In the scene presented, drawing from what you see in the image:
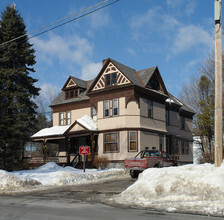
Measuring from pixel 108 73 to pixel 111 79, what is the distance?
0.75 meters

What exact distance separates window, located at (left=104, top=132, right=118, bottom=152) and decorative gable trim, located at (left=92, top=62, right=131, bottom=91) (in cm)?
505

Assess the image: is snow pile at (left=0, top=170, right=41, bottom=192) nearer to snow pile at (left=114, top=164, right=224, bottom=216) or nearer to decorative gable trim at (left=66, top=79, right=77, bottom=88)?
snow pile at (left=114, top=164, right=224, bottom=216)

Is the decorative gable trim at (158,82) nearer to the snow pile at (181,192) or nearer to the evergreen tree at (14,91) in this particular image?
the evergreen tree at (14,91)

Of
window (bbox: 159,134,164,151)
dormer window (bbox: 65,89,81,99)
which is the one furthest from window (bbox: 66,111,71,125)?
window (bbox: 159,134,164,151)

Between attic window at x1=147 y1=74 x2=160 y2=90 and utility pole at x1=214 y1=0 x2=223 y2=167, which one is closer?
utility pole at x1=214 y1=0 x2=223 y2=167

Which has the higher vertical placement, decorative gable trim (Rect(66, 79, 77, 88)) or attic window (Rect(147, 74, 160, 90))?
decorative gable trim (Rect(66, 79, 77, 88))

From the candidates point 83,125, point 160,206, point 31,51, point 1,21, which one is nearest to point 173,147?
point 83,125

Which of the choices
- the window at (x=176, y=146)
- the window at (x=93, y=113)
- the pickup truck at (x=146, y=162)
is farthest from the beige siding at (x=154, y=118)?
the pickup truck at (x=146, y=162)

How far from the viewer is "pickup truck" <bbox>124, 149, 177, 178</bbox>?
1909cm

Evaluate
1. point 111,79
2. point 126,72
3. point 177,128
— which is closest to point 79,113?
point 111,79

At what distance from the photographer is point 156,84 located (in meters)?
32.6

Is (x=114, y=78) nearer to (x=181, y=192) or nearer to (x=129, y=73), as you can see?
(x=129, y=73)

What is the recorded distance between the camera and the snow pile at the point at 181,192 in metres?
8.80

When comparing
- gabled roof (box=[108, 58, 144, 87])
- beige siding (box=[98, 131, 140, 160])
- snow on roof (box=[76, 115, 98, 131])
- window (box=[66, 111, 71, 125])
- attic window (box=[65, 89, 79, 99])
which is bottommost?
beige siding (box=[98, 131, 140, 160])
